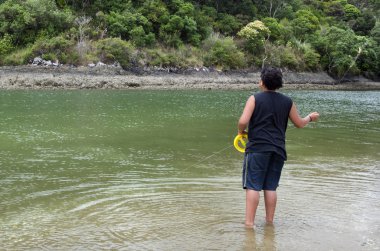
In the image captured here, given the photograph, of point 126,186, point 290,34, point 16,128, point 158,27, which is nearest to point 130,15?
point 158,27

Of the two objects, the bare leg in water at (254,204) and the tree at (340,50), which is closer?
the bare leg in water at (254,204)

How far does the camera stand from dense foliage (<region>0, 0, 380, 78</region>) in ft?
150

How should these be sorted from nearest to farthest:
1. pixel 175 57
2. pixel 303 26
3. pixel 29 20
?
pixel 29 20
pixel 175 57
pixel 303 26

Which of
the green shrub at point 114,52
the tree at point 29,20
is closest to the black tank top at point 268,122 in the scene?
the green shrub at point 114,52

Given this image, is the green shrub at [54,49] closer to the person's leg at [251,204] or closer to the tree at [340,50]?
the tree at [340,50]

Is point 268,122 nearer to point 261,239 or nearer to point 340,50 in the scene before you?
point 261,239

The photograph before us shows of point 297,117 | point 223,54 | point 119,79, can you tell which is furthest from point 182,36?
point 297,117

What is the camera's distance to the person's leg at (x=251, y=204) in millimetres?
5789

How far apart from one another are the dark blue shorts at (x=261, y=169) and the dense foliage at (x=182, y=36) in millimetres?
40304

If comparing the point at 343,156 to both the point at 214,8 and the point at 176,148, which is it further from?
the point at 214,8

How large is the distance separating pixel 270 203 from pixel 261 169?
52cm

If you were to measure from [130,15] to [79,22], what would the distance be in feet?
16.7

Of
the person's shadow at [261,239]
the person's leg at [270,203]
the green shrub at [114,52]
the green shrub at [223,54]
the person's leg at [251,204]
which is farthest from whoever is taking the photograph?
the green shrub at [223,54]

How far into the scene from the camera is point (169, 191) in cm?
787
